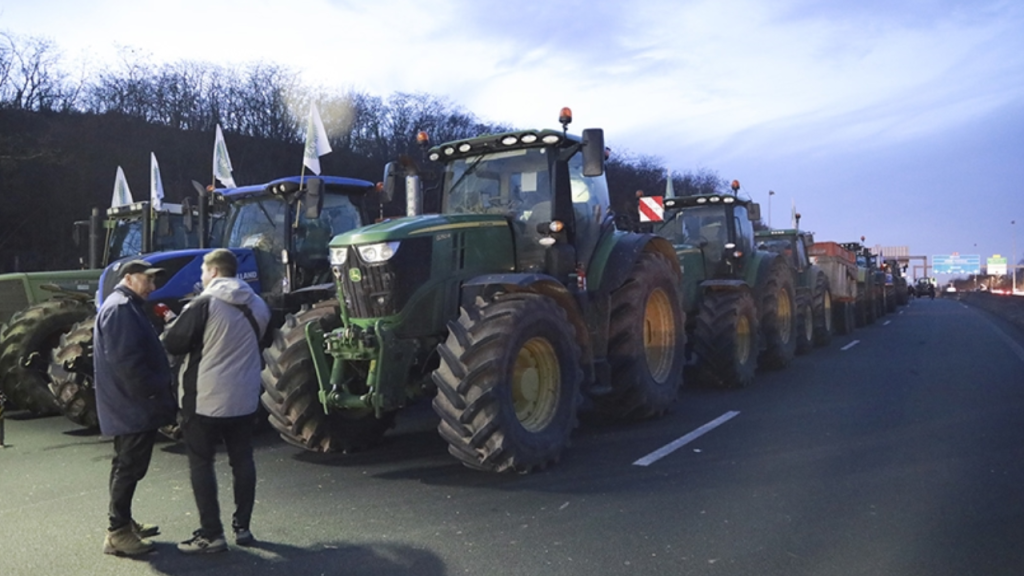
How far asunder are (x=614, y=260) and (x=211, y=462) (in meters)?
4.60

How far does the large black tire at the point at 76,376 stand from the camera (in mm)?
7844

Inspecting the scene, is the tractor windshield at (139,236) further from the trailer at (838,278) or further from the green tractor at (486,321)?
the trailer at (838,278)

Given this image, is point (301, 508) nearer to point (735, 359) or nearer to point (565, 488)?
point (565, 488)

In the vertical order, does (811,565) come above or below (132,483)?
below

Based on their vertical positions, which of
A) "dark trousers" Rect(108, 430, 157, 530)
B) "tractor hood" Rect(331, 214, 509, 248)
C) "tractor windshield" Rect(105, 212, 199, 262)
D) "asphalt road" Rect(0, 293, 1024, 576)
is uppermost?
"tractor windshield" Rect(105, 212, 199, 262)

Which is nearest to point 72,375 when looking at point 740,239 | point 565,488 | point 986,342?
point 565,488

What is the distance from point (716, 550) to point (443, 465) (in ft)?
8.95

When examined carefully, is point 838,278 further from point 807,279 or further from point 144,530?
point 144,530

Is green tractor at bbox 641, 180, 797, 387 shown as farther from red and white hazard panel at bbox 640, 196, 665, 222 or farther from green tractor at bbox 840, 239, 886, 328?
green tractor at bbox 840, 239, 886, 328

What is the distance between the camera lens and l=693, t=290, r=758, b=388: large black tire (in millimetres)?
10602

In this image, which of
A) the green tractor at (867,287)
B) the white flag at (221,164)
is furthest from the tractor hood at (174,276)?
the green tractor at (867,287)

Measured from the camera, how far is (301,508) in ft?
18.6

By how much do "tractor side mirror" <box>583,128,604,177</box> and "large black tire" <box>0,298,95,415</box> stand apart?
598cm

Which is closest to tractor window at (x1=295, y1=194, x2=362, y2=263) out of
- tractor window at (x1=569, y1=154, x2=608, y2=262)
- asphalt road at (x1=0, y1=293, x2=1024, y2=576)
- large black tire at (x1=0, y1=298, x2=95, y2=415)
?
asphalt road at (x1=0, y1=293, x2=1024, y2=576)
